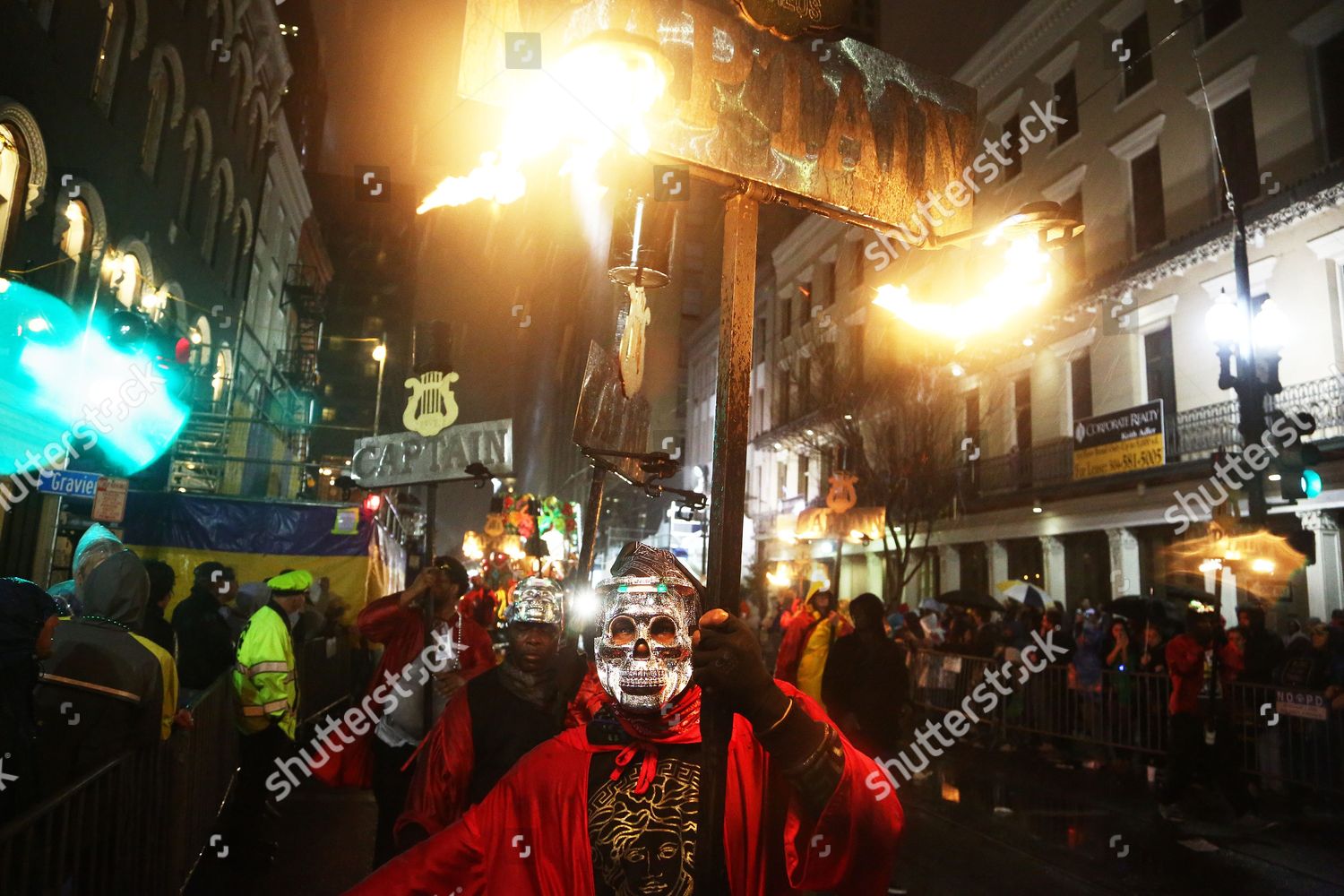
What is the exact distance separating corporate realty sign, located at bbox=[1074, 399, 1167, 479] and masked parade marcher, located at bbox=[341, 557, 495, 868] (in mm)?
19871

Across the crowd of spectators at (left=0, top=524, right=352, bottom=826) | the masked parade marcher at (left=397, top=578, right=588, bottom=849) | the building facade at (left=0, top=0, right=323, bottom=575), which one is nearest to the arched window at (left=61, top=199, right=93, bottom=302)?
the building facade at (left=0, top=0, right=323, bottom=575)

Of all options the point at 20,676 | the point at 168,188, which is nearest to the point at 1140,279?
the point at 168,188

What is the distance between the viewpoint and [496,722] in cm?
351

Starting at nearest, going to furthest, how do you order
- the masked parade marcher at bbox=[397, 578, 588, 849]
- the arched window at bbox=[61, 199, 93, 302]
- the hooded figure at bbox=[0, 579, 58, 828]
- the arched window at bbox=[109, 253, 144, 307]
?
the masked parade marcher at bbox=[397, 578, 588, 849]
the hooded figure at bbox=[0, 579, 58, 828]
the arched window at bbox=[61, 199, 93, 302]
the arched window at bbox=[109, 253, 144, 307]

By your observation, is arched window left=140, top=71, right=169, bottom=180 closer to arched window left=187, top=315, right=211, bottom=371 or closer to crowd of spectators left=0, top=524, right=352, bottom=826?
arched window left=187, top=315, right=211, bottom=371

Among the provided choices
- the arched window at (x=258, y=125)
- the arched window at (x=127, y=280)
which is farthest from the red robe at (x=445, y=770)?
the arched window at (x=258, y=125)

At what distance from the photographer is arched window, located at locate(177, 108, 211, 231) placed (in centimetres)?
1858

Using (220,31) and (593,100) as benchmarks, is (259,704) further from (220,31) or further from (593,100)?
(220,31)

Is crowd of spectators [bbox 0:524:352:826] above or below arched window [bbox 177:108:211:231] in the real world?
below

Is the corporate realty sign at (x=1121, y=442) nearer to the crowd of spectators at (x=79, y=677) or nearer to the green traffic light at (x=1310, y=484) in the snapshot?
the green traffic light at (x=1310, y=484)

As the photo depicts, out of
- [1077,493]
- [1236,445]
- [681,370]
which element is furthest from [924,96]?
[681,370]

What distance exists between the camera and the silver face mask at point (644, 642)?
2.16 metres

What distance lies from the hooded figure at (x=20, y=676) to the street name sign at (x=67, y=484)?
767 cm

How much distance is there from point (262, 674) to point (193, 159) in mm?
17313
